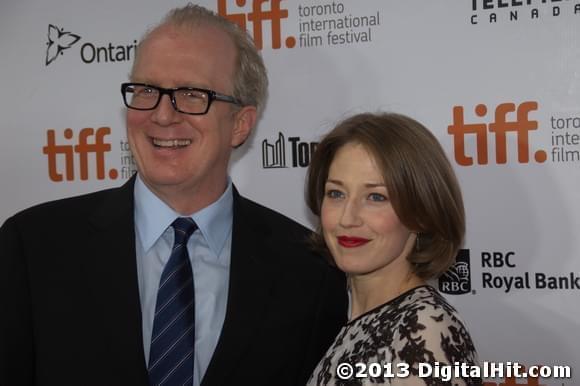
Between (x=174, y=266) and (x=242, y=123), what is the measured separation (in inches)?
18.9

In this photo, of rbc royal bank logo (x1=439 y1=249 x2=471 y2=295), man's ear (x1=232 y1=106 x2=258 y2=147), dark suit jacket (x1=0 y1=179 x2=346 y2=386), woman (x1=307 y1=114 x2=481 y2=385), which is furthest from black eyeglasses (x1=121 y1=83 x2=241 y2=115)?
rbc royal bank logo (x1=439 y1=249 x2=471 y2=295)

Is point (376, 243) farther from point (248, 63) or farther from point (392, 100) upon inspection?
point (392, 100)

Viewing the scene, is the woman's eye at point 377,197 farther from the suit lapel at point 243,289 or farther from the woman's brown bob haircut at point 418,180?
the suit lapel at point 243,289

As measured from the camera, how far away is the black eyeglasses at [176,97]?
186cm

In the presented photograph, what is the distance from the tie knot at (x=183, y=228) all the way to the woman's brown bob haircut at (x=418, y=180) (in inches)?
16.8

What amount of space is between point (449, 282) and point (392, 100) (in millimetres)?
649

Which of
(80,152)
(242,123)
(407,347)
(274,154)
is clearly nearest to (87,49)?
(80,152)

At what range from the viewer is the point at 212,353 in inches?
70.6

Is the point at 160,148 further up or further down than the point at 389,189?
further up

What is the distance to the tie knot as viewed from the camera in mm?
1869

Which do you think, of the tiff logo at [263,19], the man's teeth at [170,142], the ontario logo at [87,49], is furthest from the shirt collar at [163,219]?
the ontario logo at [87,49]

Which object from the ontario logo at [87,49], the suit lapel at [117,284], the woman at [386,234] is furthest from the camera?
A: the ontario logo at [87,49]

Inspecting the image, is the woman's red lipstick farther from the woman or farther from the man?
the man

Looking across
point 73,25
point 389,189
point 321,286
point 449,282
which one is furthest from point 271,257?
point 73,25
